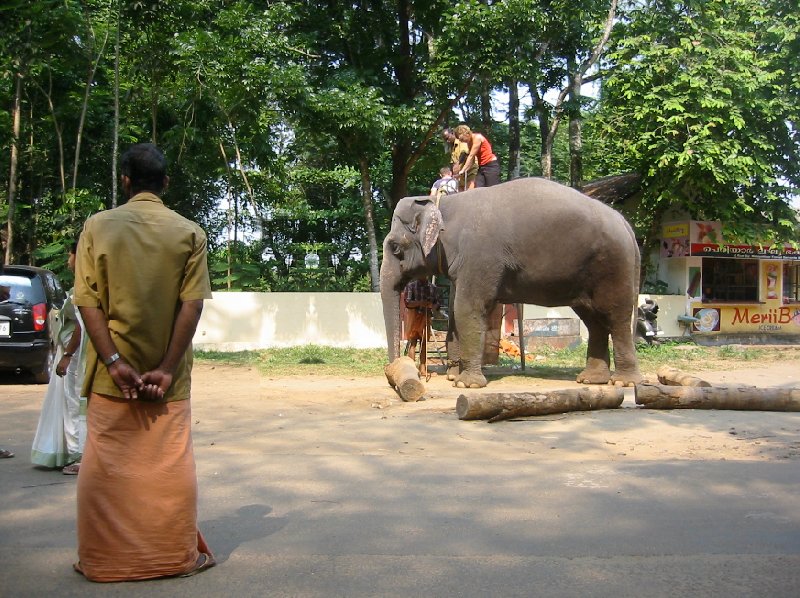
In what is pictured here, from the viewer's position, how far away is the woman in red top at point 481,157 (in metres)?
13.7

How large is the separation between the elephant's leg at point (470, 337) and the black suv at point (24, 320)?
562 centimetres

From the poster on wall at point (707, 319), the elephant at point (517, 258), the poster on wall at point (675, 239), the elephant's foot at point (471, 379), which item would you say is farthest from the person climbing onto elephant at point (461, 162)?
the poster on wall at point (707, 319)

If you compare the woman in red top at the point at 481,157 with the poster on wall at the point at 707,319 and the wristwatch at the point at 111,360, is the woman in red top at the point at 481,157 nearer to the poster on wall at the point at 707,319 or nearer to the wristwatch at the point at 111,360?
the wristwatch at the point at 111,360

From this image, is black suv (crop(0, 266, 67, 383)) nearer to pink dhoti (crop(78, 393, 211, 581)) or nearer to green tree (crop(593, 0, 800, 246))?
pink dhoti (crop(78, 393, 211, 581))

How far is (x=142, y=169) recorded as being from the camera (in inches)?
160

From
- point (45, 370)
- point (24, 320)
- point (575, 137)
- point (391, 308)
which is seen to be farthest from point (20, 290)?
point (575, 137)

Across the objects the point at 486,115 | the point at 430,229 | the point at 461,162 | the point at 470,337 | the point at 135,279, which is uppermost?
the point at 486,115

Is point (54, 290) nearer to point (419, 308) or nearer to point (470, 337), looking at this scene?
point (419, 308)

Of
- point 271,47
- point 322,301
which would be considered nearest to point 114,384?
point 271,47

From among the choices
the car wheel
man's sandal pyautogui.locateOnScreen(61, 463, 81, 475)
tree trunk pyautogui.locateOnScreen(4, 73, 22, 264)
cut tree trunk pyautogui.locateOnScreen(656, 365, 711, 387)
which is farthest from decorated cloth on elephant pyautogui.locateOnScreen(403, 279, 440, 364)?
tree trunk pyautogui.locateOnScreen(4, 73, 22, 264)

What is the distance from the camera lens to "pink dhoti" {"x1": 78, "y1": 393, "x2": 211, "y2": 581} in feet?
12.2

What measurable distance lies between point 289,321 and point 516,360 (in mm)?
5431

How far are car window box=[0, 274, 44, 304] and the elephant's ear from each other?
17.9ft

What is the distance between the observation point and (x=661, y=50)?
21766 mm
